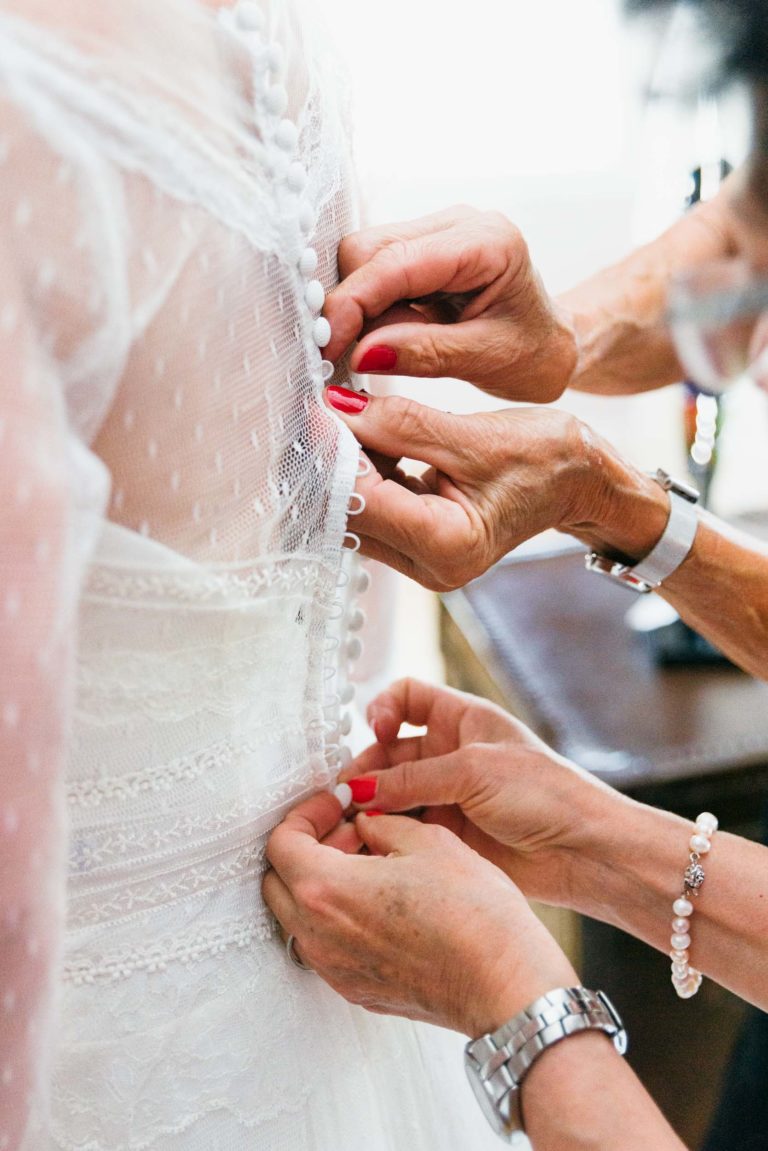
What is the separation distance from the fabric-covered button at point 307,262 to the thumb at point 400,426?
3.0 inches

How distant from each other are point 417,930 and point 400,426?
0.31 metres

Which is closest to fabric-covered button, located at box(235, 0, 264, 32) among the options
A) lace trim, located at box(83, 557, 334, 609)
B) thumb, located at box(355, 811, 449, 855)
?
lace trim, located at box(83, 557, 334, 609)

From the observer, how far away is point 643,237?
1.87 meters

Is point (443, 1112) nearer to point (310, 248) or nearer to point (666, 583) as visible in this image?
point (666, 583)

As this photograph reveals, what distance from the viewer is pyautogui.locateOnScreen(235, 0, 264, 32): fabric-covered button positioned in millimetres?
513

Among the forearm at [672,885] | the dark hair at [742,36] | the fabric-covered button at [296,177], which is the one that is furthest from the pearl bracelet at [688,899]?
the dark hair at [742,36]

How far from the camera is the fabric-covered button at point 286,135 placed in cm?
54

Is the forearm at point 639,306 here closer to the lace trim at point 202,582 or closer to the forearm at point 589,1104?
the lace trim at point 202,582

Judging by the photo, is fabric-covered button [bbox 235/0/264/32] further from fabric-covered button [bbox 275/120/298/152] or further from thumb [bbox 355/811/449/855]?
thumb [bbox 355/811/449/855]

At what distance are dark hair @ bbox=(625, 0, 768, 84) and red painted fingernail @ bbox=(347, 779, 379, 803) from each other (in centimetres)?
111

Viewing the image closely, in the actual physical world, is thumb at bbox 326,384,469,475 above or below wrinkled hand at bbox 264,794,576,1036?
above

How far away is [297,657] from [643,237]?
4.85 feet

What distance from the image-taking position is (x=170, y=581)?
55cm

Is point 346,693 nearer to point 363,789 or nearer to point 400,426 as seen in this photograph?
point 363,789
